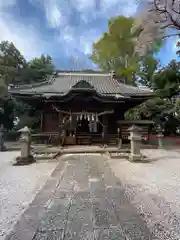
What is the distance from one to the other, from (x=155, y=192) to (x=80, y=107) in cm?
815

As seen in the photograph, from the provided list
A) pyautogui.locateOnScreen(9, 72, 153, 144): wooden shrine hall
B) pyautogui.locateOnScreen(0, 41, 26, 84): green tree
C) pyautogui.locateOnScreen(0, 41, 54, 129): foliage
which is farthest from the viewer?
pyautogui.locateOnScreen(0, 41, 26, 84): green tree

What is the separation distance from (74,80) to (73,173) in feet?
35.2

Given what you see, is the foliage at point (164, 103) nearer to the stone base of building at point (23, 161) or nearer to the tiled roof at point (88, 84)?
the tiled roof at point (88, 84)

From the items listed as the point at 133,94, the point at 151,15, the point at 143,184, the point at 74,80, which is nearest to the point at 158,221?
the point at 143,184

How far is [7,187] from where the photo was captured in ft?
13.9

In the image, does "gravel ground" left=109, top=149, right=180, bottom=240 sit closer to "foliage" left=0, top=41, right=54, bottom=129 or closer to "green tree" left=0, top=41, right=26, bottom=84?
"foliage" left=0, top=41, right=54, bottom=129

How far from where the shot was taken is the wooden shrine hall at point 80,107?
35.6ft

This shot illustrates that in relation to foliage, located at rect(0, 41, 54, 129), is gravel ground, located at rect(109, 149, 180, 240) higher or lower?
lower

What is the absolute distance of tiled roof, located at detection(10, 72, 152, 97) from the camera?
11.5 meters

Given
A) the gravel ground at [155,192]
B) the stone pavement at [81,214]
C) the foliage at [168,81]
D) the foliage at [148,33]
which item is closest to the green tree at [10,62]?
the foliage at [168,81]

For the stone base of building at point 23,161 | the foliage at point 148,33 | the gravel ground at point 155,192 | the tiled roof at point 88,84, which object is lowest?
the gravel ground at point 155,192

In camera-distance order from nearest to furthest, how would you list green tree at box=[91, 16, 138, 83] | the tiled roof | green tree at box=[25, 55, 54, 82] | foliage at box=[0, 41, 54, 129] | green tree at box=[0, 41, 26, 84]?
the tiled roof < foliage at box=[0, 41, 54, 129] < green tree at box=[0, 41, 26, 84] < green tree at box=[91, 16, 138, 83] < green tree at box=[25, 55, 54, 82]

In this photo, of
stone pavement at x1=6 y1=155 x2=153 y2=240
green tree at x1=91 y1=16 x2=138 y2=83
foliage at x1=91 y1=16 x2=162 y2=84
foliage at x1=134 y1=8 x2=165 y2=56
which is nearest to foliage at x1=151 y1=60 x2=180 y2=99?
foliage at x1=91 y1=16 x2=162 y2=84

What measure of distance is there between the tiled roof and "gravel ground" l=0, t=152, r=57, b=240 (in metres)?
5.68
